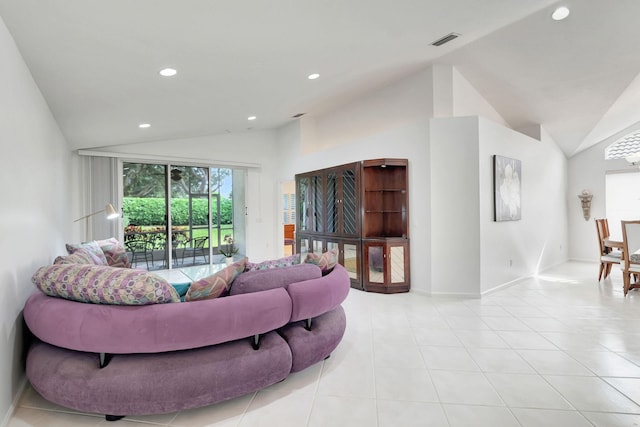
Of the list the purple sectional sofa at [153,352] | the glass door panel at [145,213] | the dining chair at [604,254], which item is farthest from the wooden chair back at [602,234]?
the glass door panel at [145,213]

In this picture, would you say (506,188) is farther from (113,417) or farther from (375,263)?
(113,417)

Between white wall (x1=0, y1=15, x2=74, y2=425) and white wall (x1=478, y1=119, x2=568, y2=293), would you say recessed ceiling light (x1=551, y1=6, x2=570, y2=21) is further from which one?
white wall (x1=0, y1=15, x2=74, y2=425)

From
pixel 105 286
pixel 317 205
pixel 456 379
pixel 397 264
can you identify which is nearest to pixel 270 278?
pixel 105 286

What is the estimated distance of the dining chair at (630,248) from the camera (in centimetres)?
430

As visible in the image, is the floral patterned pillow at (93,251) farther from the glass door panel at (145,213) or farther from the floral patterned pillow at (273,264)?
the glass door panel at (145,213)

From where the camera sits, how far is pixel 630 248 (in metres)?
4.41

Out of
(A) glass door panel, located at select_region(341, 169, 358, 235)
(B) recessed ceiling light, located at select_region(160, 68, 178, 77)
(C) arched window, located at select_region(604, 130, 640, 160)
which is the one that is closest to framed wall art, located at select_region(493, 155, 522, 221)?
(A) glass door panel, located at select_region(341, 169, 358, 235)

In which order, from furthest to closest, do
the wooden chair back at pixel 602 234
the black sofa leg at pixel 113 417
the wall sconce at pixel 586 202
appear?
1. the wall sconce at pixel 586 202
2. the wooden chair back at pixel 602 234
3. the black sofa leg at pixel 113 417

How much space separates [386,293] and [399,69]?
3.25m

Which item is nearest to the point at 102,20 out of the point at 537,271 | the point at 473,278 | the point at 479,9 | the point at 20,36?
the point at 20,36

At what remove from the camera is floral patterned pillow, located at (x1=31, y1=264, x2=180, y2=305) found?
6.01 feet

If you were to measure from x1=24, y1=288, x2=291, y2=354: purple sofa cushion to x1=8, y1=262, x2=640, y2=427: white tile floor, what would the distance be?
48 centimetres

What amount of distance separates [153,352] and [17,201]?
1368mm

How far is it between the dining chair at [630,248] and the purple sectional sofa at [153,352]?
4970 mm
